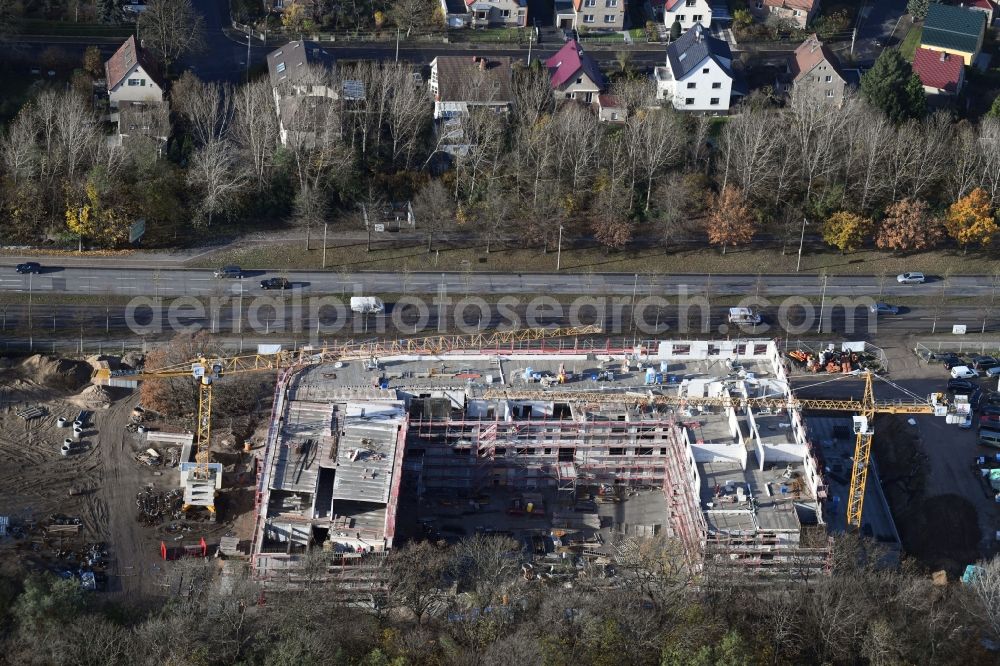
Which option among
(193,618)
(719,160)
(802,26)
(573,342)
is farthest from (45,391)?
(802,26)

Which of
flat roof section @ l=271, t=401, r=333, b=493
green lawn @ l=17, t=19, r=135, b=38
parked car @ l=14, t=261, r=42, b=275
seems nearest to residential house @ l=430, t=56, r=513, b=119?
green lawn @ l=17, t=19, r=135, b=38

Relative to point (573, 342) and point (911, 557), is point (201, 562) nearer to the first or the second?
point (573, 342)

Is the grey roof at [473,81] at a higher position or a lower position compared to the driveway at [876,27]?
lower

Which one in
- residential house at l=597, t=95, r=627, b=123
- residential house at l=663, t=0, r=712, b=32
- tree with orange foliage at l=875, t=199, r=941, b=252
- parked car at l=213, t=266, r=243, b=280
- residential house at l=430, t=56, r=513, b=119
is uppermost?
residential house at l=663, t=0, r=712, b=32

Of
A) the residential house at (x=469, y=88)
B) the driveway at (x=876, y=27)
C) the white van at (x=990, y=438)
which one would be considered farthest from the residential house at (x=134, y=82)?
the white van at (x=990, y=438)

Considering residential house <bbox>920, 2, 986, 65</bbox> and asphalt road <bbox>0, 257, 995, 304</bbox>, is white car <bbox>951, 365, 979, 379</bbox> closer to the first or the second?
asphalt road <bbox>0, 257, 995, 304</bbox>

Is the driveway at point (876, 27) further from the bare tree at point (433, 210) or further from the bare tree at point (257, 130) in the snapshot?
the bare tree at point (257, 130)
